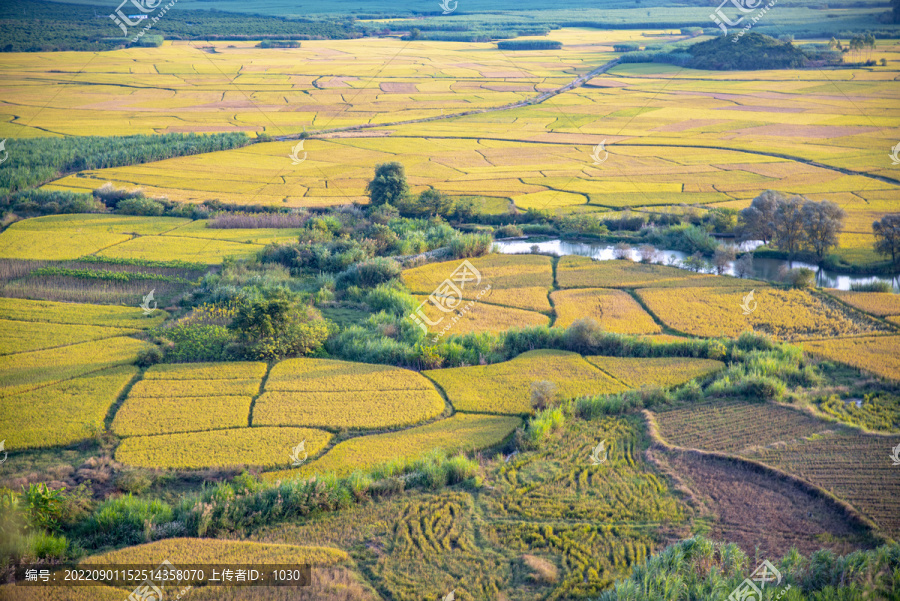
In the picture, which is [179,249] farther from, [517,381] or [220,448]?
[517,381]

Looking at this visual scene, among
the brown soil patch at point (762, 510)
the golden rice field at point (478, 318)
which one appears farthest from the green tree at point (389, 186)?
the brown soil patch at point (762, 510)

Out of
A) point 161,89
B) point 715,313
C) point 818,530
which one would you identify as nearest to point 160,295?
point 715,313

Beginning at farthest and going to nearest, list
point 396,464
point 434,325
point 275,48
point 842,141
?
point 275,48, point 842,141, point 434,325, point 396,464

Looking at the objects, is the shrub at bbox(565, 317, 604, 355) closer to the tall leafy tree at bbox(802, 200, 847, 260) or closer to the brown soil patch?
the brown soil patch

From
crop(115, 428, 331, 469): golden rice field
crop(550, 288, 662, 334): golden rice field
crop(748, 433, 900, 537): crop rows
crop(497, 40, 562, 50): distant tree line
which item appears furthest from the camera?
crop(497, 40, 562, 50): distant tree line

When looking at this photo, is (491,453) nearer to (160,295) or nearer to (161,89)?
(160,295)

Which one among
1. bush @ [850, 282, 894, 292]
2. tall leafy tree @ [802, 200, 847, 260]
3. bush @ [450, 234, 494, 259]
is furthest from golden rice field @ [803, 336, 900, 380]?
bush @ [450, 234, 494, 259]

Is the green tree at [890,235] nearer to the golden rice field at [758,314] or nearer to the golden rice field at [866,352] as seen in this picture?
the golden rice field at [758,314]
